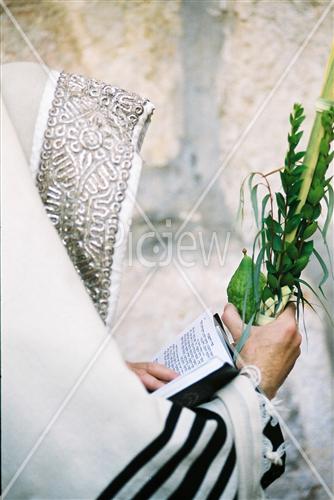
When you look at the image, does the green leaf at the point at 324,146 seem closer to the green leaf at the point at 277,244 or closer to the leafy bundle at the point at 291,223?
the leafy bundle at the point at 291,223

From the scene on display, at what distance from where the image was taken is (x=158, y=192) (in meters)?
1.67

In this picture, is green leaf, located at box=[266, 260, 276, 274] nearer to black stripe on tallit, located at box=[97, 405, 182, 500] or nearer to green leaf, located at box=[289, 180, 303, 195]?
green leaf, located at box=[289, 180, 303, 195]

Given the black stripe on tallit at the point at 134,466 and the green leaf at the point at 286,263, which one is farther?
the green leaf at the point at 286,263

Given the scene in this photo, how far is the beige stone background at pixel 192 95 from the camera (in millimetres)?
1619

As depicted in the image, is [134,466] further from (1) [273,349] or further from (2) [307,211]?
(2) [307,211]

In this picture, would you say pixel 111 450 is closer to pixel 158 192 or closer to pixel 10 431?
pixel 10 431

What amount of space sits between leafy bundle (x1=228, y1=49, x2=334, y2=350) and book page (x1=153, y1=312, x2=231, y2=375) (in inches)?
2.4

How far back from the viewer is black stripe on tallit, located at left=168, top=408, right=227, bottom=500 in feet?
2.56

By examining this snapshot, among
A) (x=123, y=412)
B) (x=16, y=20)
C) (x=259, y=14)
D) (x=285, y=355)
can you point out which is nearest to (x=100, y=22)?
(x=16, y=20)

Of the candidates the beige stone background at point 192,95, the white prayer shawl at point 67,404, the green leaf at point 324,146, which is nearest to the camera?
the white prayer shawl at point 67,404

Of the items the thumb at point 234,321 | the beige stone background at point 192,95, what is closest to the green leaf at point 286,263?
the thumb at point 234,321

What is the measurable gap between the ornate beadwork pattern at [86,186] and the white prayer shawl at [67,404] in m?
0.05

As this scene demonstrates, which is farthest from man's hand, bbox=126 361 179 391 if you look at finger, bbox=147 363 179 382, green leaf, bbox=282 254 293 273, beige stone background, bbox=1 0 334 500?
beige stone background, bbox=1 0 334 500

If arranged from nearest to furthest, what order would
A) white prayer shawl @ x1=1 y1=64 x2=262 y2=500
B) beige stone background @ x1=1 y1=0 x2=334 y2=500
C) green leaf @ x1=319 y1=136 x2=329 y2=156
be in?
white prayer shawl @ x1=1 y1=64 x2=262 y2=500 → green leaf @ x1=319 y1=136 x2=329 y2=156 → beige stone background @ x1=1 y1=0 x2=334 y2=500
